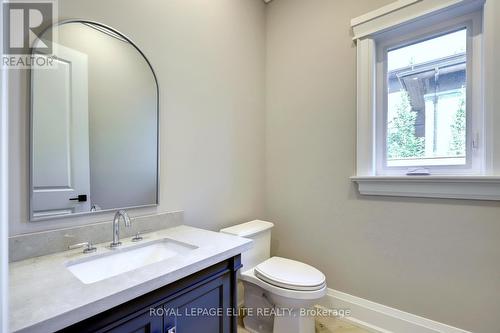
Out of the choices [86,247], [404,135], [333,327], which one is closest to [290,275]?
[333,327]

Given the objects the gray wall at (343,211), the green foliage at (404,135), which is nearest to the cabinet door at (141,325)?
the gray wall at (343,211)

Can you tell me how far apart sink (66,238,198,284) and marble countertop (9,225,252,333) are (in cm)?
3

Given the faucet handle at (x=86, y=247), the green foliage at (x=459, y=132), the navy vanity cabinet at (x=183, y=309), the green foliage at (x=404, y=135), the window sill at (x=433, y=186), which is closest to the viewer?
the navy vanity cabinet at (x=183, y=309)

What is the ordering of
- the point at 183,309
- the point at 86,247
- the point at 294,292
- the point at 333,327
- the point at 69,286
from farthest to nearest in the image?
the point at 333,327, the point at 294,292, the point at 86,247, the point at 183,309, the point at 69,286

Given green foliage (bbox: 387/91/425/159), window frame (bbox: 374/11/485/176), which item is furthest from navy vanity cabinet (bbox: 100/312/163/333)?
green foliage (bbox: 387/91/425/159)

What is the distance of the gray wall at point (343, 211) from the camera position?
52.7 inches

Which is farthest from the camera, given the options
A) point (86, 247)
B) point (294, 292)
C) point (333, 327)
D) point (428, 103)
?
point (333, 327)

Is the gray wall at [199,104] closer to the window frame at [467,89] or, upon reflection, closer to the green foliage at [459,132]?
the window frame at [467,89]

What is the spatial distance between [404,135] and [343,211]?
669mm

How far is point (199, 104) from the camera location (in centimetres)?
159

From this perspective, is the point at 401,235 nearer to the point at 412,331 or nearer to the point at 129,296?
the point at 412,331

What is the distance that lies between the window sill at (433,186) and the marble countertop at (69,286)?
1085 millimetres

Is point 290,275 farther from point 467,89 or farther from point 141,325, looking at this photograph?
point 467,89

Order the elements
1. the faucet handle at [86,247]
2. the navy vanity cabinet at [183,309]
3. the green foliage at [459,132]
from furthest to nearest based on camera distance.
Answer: the green foliage at [459,132], the faucet handle at [86,247], the navy vanity cabinet at [183,309]
